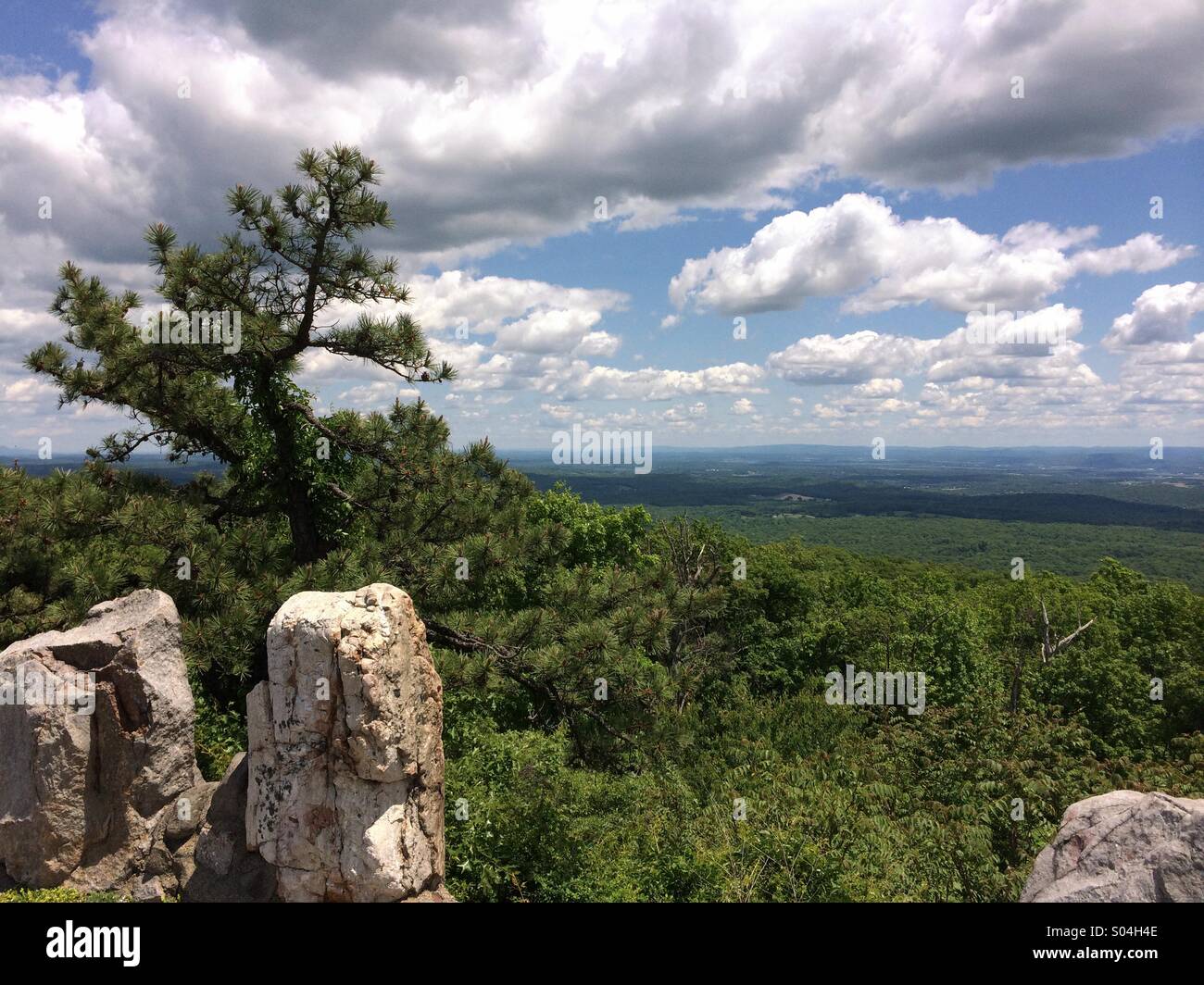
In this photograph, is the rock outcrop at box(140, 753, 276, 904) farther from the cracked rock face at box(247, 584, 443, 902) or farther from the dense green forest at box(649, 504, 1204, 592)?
the dense green forest at box(649, 504, 1204, 592)

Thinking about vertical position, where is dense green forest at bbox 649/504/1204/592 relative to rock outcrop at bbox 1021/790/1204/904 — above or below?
below

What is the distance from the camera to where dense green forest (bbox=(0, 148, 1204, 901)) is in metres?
8.26

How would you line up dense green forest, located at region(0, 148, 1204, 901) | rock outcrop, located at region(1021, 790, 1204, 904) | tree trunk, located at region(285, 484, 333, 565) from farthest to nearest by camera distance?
tree trunk, located at region(285, 484, 333, 565) → dense green forest, located at region(0, 148, 1204, 901) → rock outcrop, located at region(1021, 790, 1204, 904)

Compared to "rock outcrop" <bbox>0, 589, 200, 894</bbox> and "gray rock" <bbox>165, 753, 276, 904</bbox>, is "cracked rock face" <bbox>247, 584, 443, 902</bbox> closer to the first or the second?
"gray rock" <bbox>165, 753, 276, 904</bbox>

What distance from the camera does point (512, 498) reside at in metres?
12.2

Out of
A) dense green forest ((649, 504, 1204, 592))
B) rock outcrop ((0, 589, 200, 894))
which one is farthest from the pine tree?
dense green forest ((649, 504, 1204, 592))

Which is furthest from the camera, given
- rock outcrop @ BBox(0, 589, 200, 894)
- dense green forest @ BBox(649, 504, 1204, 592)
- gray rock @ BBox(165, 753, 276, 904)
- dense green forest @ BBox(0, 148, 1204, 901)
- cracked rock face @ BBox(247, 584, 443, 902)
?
dense green forest @ BBox(649, 504, 1204, 592)

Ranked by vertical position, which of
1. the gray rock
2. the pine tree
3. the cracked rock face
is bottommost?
the gray rock

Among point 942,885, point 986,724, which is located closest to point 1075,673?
point 986,724

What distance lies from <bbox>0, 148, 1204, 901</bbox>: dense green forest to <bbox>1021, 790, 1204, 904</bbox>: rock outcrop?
1888mm

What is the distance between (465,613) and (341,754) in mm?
4399

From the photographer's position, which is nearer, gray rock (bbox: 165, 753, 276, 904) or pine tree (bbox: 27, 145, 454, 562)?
gray rock (bbox: 165, 753, 276, 904)

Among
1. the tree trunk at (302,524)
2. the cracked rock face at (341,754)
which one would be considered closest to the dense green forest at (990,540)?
the tree trunk at (302,524)

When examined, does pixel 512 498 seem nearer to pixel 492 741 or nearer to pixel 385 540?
→ pixel 385 540
